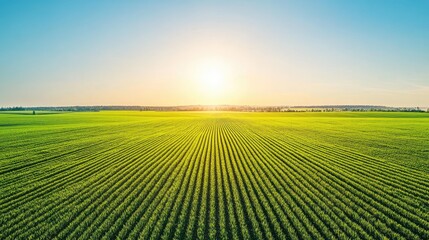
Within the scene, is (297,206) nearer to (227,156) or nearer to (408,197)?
(408,197)

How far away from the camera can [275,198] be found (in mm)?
9688

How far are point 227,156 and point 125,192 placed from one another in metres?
8.65

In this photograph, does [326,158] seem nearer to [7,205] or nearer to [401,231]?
[401,231]

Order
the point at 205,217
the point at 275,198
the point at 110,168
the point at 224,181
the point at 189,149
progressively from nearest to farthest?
the point at 205,217, the point at 275,198, the point at 224,181, the point at 110,168, the point at 189,149

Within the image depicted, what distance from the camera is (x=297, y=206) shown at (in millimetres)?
8883

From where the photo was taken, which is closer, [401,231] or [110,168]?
[401,231]

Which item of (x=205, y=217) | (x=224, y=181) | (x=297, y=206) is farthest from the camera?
(x=224, y=181)

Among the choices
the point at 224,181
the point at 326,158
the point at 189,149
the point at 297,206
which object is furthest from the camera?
the point at 189,149

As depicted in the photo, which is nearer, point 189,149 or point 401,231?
point 401,231

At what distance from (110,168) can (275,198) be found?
9345 millimetres

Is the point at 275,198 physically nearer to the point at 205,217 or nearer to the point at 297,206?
the point at 297,206

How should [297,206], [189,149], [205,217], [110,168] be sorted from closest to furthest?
1. [205,217]
2. [297,206]
3. [110,168]
4. [189,149]

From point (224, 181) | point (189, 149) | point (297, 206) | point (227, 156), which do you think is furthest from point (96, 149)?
point (297, 206)

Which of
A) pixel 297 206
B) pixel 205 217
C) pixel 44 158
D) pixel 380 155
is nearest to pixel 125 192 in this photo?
pixel 205 217
